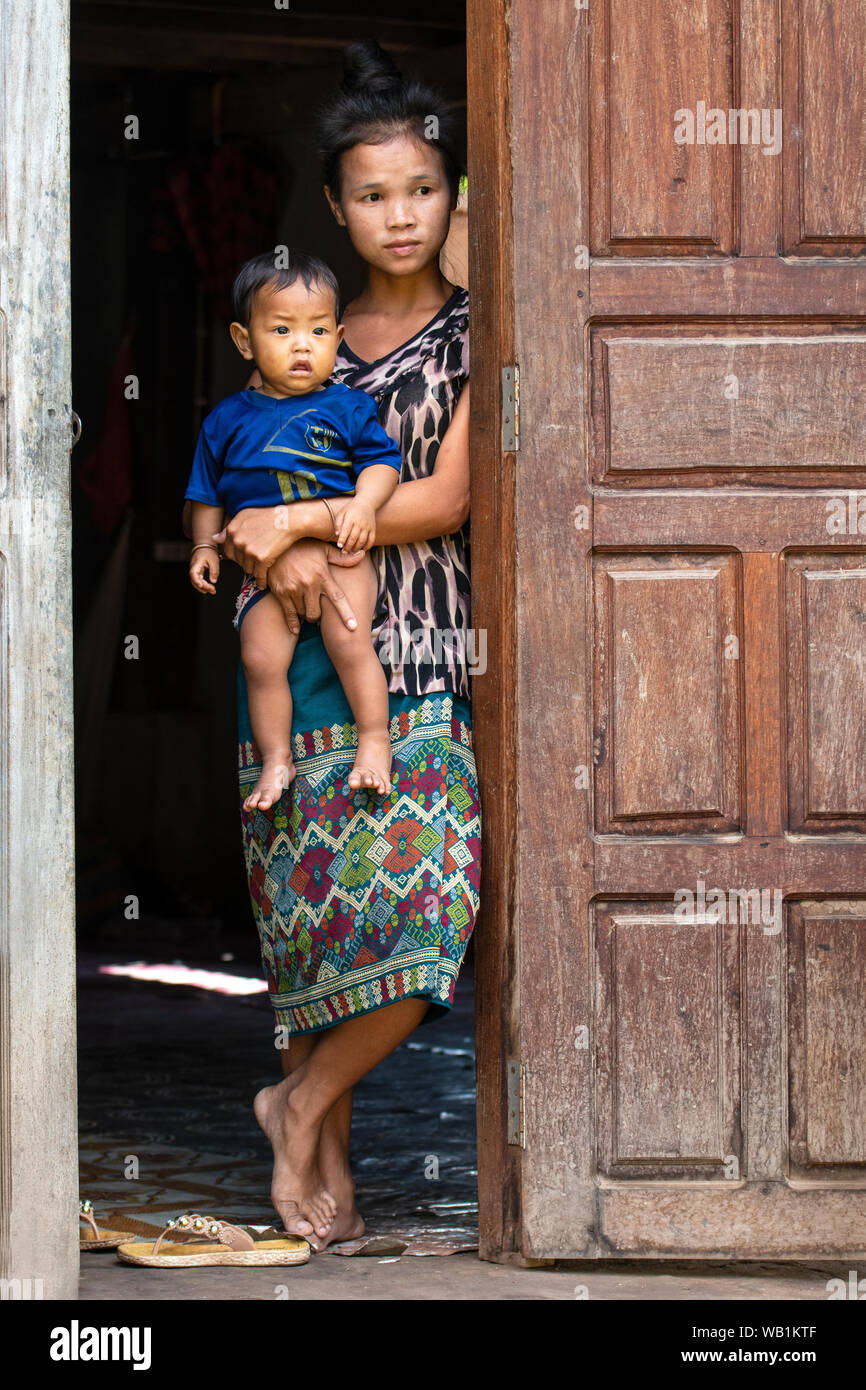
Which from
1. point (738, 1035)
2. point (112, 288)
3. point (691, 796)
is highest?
point (112, 288)

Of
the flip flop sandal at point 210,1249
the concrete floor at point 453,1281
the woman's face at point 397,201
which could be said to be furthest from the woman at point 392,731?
the concrete floor at point 453,1281

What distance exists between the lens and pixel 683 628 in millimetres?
3469

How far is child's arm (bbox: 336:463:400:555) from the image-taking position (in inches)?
139

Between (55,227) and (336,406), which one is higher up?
(55,227)

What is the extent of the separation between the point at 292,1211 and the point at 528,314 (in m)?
1.95

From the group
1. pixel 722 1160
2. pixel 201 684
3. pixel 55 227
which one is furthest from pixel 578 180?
pixel 201 684

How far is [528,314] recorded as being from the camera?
11.4 feet

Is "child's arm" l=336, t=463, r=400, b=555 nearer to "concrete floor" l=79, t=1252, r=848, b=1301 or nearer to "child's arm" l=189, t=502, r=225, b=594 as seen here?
"child's arm" l=189, t=502, r=225, b=594

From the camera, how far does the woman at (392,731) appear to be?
11.6 feet

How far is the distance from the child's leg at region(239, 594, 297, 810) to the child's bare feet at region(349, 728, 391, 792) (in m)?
0.17

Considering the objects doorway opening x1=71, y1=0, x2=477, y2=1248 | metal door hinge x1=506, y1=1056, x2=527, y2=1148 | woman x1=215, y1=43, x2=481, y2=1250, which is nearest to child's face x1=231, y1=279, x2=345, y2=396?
woman x1=215, y1=43, x2=481, y2=1250

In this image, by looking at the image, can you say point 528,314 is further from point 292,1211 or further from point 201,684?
point 201,684

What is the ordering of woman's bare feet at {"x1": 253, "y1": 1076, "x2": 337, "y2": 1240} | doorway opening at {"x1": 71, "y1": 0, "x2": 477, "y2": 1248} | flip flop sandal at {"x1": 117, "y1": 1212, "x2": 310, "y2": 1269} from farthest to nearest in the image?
doorway opening at {"x1": 71, "y1": 0, "x2": 477, "y2": 1248} → woman's bare feet at {"x1": 253, "y1": 1076, "x2": 337, "y2": 1240} → flip flop sandal at {"x1": 117, "y1": 1212, "x2": 310, "y2": 1269}

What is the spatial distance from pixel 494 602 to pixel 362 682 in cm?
32
